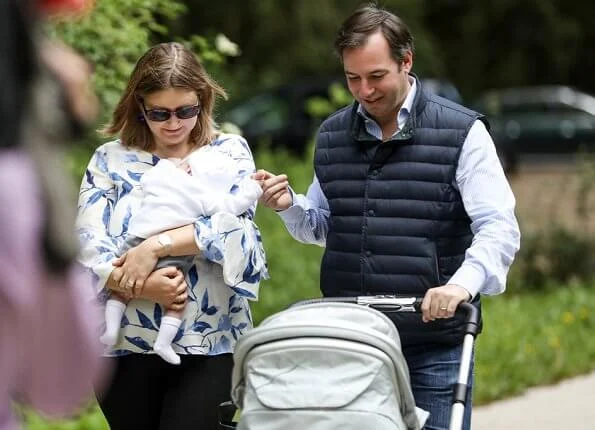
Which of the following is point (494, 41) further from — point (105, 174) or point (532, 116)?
point (105, 174)

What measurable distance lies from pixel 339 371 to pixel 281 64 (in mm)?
18115

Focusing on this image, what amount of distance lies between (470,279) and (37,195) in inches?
82.7

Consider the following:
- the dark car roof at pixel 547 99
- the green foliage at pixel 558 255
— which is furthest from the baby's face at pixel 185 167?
the dark car roof at pixel 547 99

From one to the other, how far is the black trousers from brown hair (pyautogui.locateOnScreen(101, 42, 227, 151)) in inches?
26.9

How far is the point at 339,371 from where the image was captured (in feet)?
11.0

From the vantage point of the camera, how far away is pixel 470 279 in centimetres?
386

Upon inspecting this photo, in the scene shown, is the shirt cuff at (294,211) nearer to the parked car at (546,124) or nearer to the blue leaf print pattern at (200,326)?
the blue leaf print pattern at (200,326)

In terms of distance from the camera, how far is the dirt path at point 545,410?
24.1 feet

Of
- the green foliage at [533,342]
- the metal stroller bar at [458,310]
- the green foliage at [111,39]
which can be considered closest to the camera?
the metal stroller bar at [458,310]

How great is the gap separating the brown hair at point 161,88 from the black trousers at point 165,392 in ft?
2.24

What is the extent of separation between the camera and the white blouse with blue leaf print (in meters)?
3.94

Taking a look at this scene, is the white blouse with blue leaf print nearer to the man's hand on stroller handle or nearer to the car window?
the man's hand on stroller handle

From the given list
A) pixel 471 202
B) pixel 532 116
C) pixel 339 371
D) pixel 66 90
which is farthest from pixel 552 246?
pixel 532 116

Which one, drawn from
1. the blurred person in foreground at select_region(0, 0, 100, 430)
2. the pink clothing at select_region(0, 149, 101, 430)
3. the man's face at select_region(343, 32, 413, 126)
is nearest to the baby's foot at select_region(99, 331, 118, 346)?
the man's face at select_region(343, 32, 413, 126)
